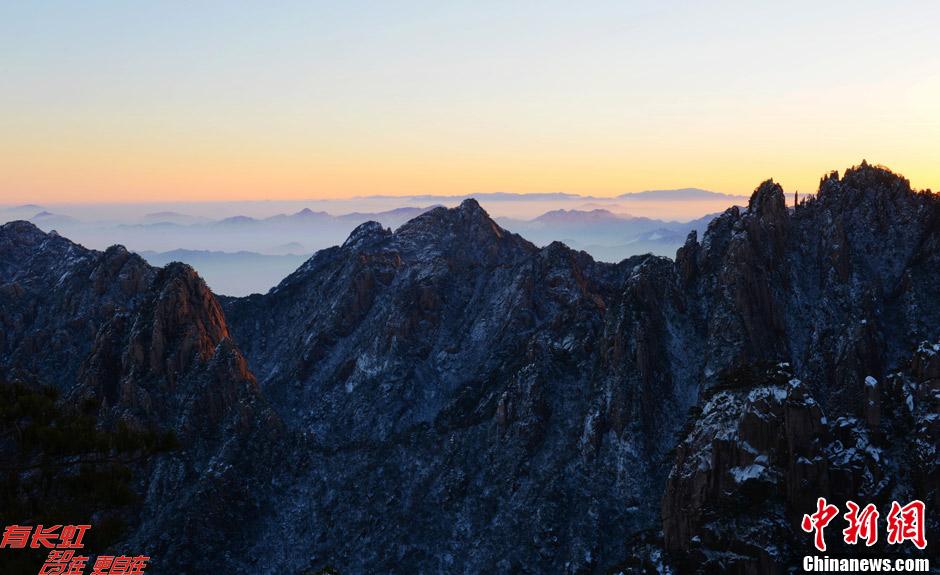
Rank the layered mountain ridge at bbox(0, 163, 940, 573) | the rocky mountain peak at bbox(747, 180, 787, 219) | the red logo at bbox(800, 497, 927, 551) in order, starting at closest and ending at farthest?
the red logo at bbox(800, 497, 927, 551), the layered mountain ridge at bbox(0, 163, 940, 573), the rocky mountain peak at bbox(747, 180, 787, 219)

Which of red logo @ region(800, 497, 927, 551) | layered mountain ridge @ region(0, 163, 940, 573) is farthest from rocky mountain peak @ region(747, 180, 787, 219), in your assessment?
red logo @ region(800, 497, 927, 551)

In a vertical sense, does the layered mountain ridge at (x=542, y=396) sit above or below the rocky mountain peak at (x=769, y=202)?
below

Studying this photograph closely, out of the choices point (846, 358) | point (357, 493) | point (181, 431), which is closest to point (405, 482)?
point (357, 493)

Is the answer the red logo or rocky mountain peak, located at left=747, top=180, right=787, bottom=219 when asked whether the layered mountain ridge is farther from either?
the red logo

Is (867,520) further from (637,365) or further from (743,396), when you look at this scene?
(637,365)

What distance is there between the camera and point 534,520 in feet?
332

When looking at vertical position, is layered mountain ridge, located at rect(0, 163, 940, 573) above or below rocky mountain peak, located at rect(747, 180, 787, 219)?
below

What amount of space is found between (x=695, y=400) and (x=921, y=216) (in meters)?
45.3

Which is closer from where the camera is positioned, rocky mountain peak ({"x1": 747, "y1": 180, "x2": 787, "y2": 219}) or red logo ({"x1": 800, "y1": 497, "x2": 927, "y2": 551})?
red logo ({"x1": 800, "y1": 497, "x2": 927, "y2": 551})

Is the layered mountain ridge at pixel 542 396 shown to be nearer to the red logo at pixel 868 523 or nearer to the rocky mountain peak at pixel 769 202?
the rocky mountain peak at pixel 769 202

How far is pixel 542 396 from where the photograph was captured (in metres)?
116

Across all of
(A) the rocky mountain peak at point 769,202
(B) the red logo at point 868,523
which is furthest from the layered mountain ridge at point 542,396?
(B) the red logo at point 868,523

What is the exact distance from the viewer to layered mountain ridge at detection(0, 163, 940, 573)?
274 feet

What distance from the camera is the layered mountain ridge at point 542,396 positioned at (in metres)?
83.6
